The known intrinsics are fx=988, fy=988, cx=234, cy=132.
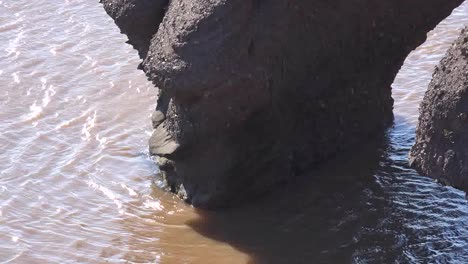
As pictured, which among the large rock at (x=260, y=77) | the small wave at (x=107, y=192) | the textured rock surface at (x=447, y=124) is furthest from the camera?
the small wave at (x=107, y=192)

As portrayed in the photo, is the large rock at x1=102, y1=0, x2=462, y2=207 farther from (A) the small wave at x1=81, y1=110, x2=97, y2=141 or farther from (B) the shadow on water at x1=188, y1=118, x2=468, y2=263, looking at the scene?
(A) the small wave at x1=81, y1=110, x2=97, y2=141

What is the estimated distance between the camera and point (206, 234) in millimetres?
5645

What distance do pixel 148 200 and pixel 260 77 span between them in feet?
4.39

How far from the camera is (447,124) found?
4.00 meters

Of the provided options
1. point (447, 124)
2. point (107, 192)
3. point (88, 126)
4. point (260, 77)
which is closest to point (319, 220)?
point (260, 77)

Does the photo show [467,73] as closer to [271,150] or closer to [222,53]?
[222,53]

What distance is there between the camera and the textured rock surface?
3943mm

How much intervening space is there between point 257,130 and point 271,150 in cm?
27

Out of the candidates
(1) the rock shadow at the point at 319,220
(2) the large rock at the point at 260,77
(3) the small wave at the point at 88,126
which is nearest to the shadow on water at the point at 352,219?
(1) the rock shadow at the point at 319,220

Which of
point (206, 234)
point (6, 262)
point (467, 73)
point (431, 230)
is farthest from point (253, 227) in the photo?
point (467, 73)

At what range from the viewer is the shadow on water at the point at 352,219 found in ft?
17.2

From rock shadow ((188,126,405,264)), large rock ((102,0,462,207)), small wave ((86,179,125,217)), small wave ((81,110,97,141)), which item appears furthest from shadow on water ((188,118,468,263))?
small wave ((81,110,97,141))

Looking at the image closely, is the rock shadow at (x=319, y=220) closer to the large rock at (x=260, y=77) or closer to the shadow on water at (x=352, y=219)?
the shadow on water at (x=352, y=219)

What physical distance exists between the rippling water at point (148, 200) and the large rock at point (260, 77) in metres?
0.20
